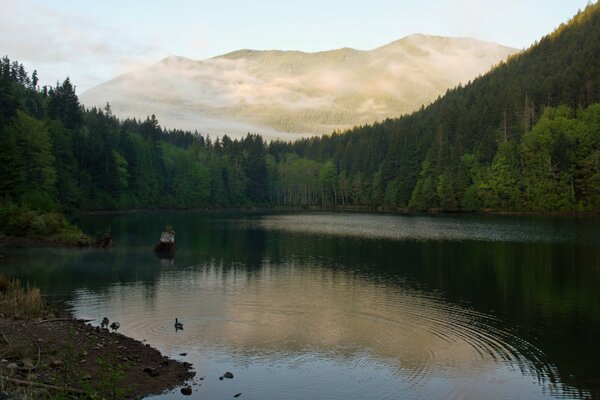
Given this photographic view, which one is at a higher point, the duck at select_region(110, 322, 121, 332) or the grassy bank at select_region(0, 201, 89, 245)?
the grassy bank at select_region(0, 201, 89, 245)

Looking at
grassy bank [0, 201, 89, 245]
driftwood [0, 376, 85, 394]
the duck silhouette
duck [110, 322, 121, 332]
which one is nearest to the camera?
driftwood [0, 376, 85, 394]

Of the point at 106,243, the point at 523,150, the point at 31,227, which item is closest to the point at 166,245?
the point at 106,243

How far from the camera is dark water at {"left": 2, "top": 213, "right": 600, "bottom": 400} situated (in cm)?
2402

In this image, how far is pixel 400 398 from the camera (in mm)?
21969

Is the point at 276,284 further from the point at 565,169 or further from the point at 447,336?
the point at 565,169

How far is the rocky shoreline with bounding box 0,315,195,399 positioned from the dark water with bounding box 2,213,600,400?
1565 mm

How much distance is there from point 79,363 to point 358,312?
62.3 ft

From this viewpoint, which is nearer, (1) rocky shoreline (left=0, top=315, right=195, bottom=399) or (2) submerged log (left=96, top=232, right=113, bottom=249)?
(1) rocky shoreline (left=0, top=315, right=195, bottom=399)

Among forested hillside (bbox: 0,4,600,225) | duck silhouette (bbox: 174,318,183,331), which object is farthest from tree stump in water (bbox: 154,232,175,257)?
forested hillside (bbox: 0,4,600,225)

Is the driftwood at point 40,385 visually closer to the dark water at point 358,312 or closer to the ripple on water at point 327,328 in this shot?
the dark water at point 358,312

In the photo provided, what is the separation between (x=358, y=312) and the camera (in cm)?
3681

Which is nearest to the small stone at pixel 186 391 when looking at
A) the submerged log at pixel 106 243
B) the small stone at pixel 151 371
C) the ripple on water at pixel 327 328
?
the small stone at pixel 151 371

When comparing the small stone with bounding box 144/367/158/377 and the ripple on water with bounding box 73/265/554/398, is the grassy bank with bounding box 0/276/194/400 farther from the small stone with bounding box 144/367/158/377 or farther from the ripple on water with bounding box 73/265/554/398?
the ripple on water with bounding box 73/265/554/398

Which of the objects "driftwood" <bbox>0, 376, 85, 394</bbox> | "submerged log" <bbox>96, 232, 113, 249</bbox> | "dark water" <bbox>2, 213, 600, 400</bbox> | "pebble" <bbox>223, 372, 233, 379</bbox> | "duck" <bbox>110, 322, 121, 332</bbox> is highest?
"driftwood" <bbox>0, 376, 85, 394</bbox>
